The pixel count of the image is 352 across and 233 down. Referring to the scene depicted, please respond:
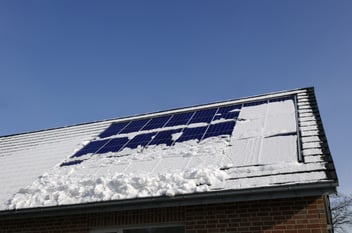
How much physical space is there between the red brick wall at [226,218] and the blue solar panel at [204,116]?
3886mm

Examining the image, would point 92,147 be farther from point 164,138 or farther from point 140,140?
point 164,138

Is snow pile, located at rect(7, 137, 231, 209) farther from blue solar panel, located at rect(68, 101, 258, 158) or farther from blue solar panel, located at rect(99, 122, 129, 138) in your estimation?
blue solar panel, located at rect(99, 122, 129, 138)

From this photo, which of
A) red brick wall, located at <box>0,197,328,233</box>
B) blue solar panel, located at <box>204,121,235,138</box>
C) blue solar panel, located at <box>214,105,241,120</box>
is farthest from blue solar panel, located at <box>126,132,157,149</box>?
red brick wall, located at <box>0,197,328,233</box>

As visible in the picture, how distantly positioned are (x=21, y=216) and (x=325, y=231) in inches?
213

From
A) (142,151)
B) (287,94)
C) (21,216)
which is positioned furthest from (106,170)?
(287,94)

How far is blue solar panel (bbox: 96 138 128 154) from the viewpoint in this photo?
967cm

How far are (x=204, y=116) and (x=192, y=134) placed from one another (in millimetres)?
1567

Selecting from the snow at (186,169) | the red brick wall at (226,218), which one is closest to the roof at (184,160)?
the snow at (186,169)

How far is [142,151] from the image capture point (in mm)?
9000

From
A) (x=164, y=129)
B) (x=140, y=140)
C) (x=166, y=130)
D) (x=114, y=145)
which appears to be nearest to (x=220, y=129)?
(x=166, y=130)

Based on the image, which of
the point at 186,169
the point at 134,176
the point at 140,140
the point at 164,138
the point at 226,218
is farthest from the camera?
the point at 140,140

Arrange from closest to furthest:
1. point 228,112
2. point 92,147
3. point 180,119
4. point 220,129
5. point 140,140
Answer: point 220,129 → point 140,140 → point 92,147 → point 228,112 → point 180,119

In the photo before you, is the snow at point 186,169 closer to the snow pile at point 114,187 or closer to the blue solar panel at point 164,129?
the snow pile at point 114,187

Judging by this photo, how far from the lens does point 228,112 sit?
10688 mm
